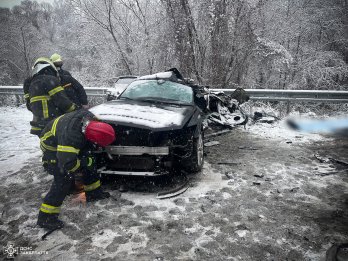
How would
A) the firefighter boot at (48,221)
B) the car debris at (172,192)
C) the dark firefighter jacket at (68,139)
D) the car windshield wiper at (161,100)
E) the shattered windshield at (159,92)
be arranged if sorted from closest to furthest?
the dark firefighter jacket at (68,139)
the firefighter boot at (48,221)
the car debris at (172,192)
the car windshield wiper at (161,100)
the shattered windshield at (159,92)

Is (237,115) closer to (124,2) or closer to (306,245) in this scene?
(306,245)

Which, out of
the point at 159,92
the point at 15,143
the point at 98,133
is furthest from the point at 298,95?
the point at 15,143

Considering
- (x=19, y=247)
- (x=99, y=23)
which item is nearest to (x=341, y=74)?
(x=99, y=23)

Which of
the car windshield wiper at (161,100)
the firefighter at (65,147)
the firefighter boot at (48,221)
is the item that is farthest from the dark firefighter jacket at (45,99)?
the firefighter boot at (48,221)

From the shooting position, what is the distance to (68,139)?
321cm

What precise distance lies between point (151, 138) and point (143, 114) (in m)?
0.47

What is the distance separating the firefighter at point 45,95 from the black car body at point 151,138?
57 cm

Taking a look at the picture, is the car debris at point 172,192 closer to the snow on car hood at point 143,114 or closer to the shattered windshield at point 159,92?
the snow on car hood at point 143,114

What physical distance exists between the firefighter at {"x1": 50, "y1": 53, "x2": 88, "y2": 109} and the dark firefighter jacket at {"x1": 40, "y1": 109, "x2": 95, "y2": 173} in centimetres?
203

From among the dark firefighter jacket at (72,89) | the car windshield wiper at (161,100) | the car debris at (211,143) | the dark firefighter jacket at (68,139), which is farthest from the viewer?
the car debris at (211,143)

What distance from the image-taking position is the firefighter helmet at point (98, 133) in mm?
3209

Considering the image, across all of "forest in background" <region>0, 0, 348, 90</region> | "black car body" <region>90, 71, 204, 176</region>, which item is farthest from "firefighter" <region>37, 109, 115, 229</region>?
"forest in background" <region>0, 0, 348, 90</region>

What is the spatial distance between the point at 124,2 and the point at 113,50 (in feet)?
7.65

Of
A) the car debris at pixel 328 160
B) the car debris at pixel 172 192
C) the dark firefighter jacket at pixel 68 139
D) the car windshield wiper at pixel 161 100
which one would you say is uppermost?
the car windshield wiper at pixel 161 100
